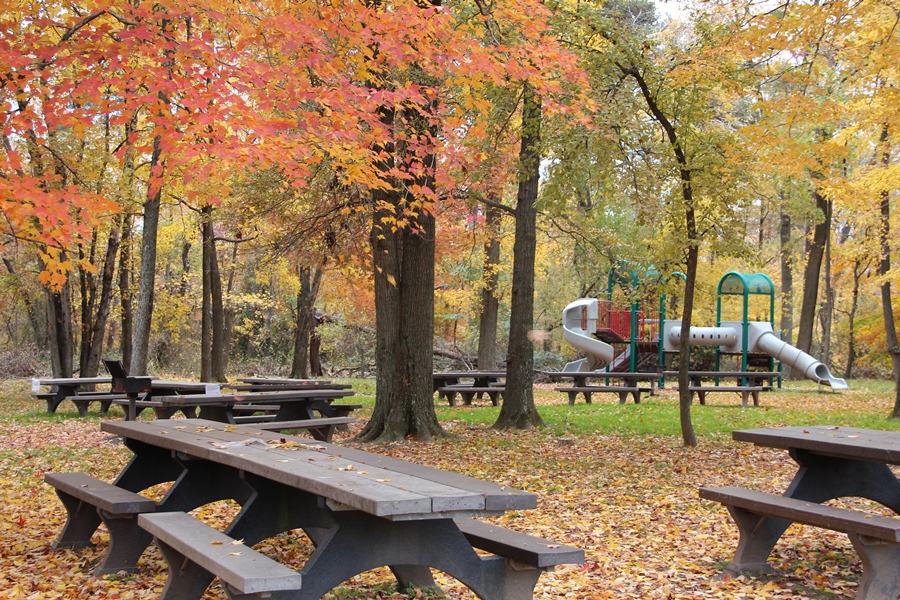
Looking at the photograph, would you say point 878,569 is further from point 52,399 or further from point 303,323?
point 303,323

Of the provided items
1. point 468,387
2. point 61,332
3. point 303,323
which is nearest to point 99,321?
point 61,332

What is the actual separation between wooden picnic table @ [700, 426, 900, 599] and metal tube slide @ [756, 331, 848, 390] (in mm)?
16629

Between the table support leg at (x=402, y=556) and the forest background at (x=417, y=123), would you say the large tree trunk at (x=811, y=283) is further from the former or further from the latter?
the table support leg at (x=402, y=556)

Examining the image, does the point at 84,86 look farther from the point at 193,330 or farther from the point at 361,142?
the point at 193,330

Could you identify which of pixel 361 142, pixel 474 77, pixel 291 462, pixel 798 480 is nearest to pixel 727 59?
pixel 474 77

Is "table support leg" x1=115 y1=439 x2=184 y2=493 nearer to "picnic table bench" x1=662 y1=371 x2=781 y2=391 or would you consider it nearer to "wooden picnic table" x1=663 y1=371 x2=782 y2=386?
"wooden picnic table" x1=663 y1=371 x2=782 y2=386

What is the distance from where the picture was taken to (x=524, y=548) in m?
3.44

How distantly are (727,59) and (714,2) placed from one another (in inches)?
65.9

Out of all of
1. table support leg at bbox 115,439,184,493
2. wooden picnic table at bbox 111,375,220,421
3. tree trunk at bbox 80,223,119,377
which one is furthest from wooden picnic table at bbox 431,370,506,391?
table support leg at bbox 115,439,184,493

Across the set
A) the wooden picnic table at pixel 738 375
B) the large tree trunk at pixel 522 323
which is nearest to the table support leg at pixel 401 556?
the large tree trunk at pixel 522 323

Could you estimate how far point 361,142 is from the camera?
24.2 ft

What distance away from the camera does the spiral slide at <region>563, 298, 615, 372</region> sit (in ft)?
72.6

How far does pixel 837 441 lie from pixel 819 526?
69 centimetres

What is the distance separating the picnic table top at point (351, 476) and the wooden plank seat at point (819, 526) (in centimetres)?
182
